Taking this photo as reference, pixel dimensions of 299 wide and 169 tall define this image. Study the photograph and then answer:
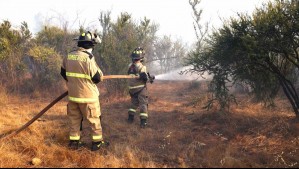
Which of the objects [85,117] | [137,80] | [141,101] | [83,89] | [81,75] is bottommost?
[85,117]

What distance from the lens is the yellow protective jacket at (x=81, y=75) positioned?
4719mm

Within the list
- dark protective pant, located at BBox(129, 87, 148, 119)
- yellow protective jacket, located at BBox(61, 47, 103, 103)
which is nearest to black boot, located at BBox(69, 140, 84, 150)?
yellow protective jacket, located at BBox(61, 47, 103, 103)

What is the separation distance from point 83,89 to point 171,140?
1973mm

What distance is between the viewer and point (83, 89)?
4.75 m

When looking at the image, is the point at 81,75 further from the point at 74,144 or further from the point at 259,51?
the point at 259,51

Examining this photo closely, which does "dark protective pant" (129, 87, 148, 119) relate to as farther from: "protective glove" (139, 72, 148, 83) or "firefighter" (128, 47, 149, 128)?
"protective glove" (139, 72, 148, 83)

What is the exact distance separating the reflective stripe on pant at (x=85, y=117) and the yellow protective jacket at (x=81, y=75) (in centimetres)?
13

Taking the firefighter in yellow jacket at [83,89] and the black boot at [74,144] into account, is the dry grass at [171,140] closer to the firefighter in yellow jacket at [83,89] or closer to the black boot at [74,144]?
the black boot at [74,144]

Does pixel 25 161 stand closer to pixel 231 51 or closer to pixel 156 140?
pixel 156 140

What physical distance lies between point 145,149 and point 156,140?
581mm

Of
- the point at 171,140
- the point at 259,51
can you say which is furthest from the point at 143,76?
the point at 259,51

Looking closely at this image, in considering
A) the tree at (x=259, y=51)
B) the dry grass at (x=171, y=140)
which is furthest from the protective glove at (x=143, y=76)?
the tree at (x=259, y=51)

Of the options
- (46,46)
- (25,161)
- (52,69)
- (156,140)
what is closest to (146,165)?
(156,140)

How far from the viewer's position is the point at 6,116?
673 centimetres
